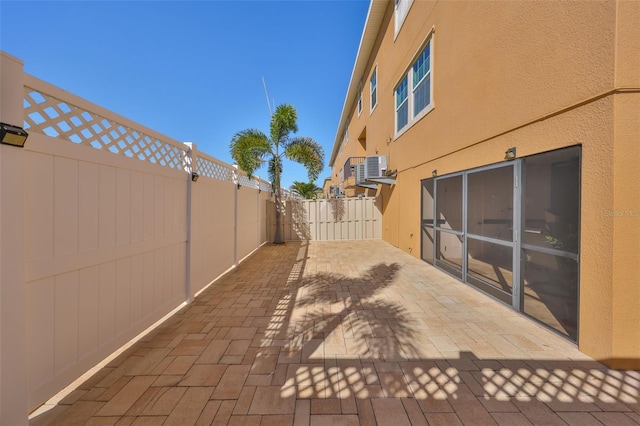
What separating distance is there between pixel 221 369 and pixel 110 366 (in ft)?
3.37

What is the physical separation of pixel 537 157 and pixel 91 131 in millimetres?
4921

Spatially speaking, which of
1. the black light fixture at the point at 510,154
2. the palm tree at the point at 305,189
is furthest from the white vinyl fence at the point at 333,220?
the palm tree at the point at 305,189

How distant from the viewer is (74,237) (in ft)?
6.59

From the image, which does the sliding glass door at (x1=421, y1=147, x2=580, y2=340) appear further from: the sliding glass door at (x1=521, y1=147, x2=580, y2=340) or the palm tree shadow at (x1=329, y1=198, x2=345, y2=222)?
the palm tree shadow at (x1=329, y1=198, x2=345, y2=222)

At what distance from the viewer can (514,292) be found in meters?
3.50

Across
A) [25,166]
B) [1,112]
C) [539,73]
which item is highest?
[539,73]

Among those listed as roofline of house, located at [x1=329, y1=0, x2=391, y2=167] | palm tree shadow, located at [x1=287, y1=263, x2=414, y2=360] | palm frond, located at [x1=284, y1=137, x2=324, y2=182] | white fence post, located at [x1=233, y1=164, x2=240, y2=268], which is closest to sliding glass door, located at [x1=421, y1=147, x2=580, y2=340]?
palm tree shadow, located at [x1=287, y1=263, x2=414, y2=360]

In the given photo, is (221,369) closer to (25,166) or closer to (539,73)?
(25,166)

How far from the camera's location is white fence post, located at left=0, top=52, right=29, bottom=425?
152 centimetres

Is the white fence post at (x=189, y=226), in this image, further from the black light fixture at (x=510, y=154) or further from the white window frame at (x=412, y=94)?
the white window frame at (x=412, y=94)

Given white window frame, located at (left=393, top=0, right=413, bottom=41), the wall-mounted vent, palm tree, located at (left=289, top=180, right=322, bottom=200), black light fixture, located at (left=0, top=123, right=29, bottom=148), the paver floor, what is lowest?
the paver floor

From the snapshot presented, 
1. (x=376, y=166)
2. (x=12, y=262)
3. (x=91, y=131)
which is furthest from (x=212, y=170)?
(x=376, y=166)

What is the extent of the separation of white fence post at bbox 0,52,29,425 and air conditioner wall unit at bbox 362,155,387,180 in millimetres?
8235

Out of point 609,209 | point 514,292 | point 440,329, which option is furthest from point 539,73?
point 440,329
